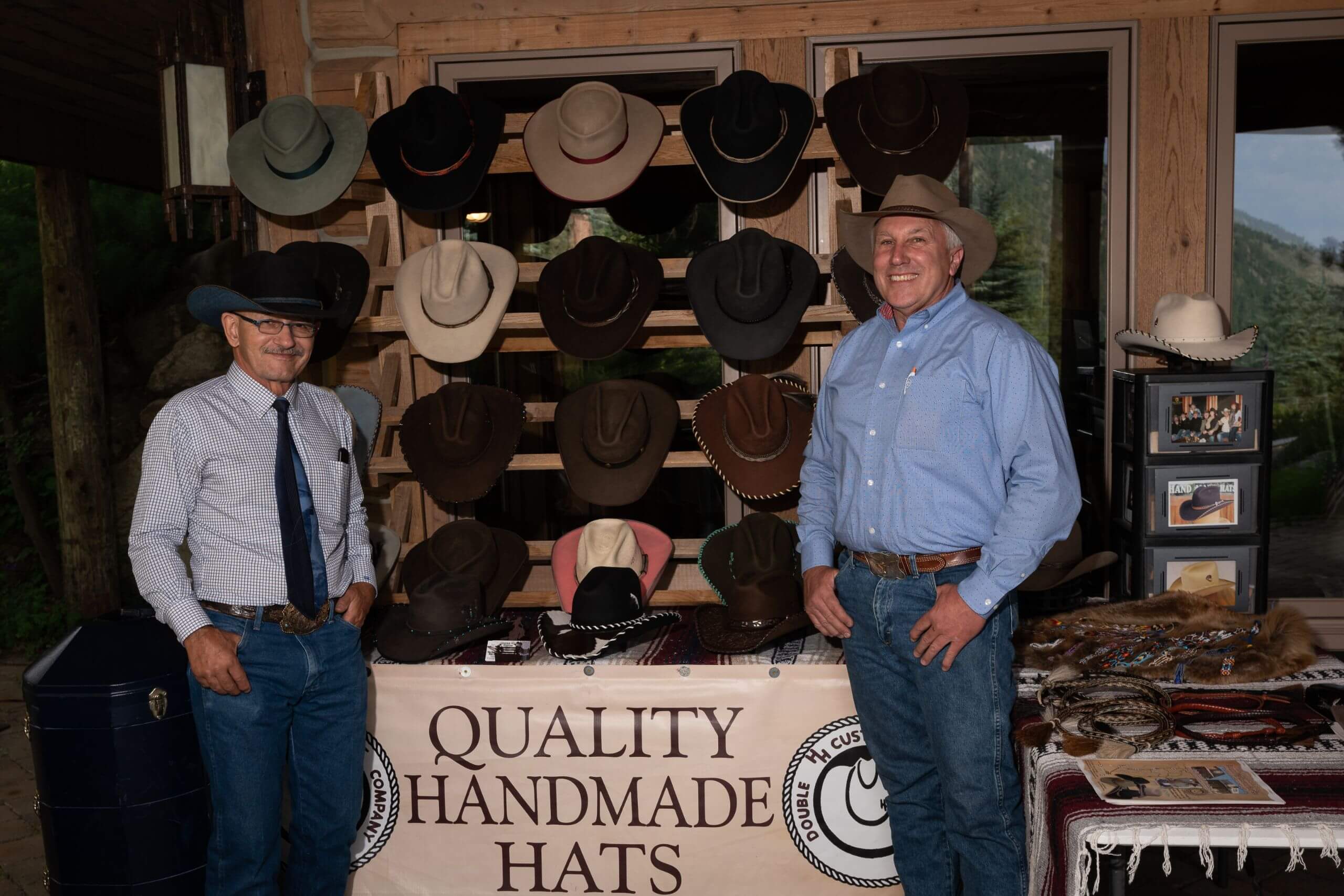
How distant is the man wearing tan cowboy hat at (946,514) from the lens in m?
2.38

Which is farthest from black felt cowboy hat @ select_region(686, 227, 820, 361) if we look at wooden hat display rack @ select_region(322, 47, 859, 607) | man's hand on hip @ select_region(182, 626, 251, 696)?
man's hand on hip @ select_region(182, 626, 251, 696)

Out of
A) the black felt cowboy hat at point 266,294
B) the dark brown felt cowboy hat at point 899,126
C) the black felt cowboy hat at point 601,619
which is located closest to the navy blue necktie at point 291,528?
the black felt cowboy hat at point 266,294

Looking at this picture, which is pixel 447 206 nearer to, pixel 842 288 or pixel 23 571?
pixel 842 288

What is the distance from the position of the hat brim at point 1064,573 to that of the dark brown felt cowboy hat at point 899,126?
55.3 inches

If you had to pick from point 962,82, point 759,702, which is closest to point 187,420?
point 759,702

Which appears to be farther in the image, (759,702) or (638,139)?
(638,139)

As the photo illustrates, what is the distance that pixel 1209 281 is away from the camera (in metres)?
4.12

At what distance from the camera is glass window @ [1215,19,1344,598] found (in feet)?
13.5

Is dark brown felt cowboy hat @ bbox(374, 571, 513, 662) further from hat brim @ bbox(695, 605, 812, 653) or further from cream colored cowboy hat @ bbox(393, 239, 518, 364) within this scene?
cream colored cowboy hat @ bbox(393, 239, 518, 364)

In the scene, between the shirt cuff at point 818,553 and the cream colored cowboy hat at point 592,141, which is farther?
the cream colored cowboy hat at point 592,141

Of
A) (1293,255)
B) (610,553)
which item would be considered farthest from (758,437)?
(1293,255)

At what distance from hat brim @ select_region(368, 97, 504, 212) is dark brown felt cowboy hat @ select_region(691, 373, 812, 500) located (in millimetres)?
1193

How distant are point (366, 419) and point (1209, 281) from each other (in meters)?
3.23

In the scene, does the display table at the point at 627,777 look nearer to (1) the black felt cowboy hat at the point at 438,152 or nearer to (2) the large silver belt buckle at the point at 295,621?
(2) the large silver belt buckle at the point at 295,621
